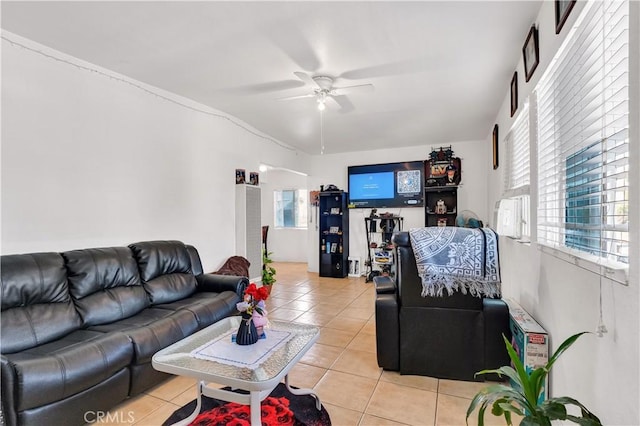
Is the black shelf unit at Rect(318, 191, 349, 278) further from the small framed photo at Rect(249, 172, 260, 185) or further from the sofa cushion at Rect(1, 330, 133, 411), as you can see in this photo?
the sofa cushion at Rect(1, 330, 133, 411)

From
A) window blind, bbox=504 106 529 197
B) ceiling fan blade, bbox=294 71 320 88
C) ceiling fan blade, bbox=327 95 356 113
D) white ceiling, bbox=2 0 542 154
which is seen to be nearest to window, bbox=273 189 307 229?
ceiling fan blade, bbox=327 95 356 113

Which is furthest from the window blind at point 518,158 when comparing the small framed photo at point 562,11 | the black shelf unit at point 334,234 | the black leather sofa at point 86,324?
the black shelf unit at point 334,234

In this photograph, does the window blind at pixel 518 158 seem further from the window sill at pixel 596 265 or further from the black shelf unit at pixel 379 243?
the black shelf unit at pixel 379 243

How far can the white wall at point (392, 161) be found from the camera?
18.7ft

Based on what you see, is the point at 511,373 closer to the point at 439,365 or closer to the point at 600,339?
the point at 600,339

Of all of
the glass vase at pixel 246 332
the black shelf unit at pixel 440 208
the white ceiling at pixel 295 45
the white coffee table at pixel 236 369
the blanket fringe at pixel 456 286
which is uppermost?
the white ceiling at pixel 295 45

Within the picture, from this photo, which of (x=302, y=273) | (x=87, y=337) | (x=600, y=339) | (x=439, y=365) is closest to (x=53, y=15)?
(x=87, y=337)

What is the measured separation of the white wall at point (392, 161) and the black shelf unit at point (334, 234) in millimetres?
263

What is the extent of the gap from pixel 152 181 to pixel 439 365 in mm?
3347

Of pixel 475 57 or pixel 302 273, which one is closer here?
pixel 475 57

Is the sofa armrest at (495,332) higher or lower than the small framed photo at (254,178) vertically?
lower

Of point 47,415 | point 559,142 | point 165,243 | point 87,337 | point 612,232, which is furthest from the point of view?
point 165,243

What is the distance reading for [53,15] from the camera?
84.7 inches

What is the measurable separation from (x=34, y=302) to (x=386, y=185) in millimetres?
5432
